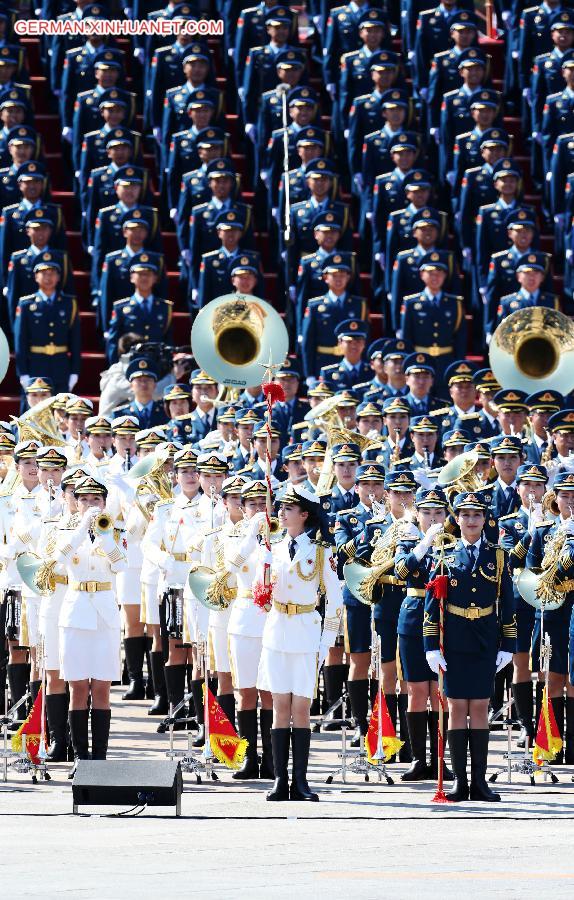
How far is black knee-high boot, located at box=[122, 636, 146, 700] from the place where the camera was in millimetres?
17734

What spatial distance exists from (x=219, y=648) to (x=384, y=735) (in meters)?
1.25

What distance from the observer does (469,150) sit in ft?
74.3

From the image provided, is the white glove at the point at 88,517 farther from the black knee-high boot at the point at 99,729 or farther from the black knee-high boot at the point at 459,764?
the black knee-high boot at the point at 459,764

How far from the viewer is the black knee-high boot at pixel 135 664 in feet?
58.2

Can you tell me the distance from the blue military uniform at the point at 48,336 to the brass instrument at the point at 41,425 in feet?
6.18

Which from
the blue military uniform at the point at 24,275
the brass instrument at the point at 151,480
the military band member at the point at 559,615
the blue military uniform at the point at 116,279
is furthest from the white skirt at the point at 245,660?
the blue military uniform at the point at 24,275

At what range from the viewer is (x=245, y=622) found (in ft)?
48.3

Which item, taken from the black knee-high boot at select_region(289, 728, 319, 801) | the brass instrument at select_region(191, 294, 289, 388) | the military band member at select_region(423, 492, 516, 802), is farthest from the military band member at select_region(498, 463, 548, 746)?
the brass instrument at select_region(191, 294, 289, 388)

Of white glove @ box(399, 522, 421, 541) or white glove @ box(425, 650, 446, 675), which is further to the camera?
white glove @ box(399, 522, 421, 541)

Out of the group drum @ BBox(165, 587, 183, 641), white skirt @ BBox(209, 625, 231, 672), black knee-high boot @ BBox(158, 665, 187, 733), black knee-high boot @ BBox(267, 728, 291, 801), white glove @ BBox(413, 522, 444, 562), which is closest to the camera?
black knee-high boot @ BBox(267, 728, 291, 801)

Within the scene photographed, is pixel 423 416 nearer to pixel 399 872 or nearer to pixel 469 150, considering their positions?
pixel 469 150

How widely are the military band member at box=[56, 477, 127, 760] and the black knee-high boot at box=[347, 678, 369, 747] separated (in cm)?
193

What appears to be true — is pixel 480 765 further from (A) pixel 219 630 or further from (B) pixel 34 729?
(B) pixel 34 729

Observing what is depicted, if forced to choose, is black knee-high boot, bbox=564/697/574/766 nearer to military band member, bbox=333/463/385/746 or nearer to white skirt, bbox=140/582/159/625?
military band member, bbox=333/463/385/746
